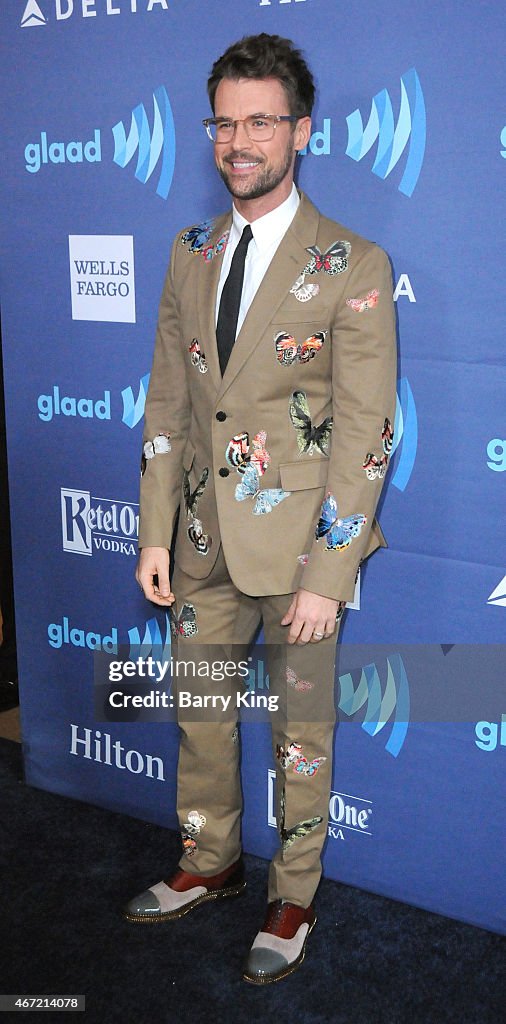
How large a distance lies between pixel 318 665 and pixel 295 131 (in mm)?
993

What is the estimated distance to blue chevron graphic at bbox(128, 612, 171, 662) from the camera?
8.25ft

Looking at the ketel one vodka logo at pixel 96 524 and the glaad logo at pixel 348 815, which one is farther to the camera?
the ketel one vodka logo at pixel 96 524

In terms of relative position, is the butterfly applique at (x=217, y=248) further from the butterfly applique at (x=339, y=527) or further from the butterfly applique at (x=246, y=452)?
the butterfly applique at (x=339, y=527)

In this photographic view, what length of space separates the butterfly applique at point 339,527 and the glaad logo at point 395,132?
0.62 m

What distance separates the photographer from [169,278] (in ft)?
6.70

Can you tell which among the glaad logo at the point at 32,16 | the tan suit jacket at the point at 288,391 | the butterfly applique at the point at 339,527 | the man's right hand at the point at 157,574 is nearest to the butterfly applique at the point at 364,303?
the tan suit jacket at the point at 288,391

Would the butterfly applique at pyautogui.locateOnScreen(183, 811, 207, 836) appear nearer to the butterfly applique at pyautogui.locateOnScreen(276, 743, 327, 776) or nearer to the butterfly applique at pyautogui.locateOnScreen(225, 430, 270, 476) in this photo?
the butterfly applique at pyautogui.locateOnScreen(276, 743, 327, 776)

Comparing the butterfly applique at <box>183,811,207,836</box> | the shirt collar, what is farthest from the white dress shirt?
the butterfly applique at <box>183,811,207,836</box>

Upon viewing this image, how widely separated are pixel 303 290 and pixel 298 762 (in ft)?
3.04

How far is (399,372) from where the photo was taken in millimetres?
2057

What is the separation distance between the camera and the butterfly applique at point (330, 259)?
6.01 feet

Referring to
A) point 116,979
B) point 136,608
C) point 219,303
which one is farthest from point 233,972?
point 219,303

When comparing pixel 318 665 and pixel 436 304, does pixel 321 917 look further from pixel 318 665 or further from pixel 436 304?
pixel 436 304

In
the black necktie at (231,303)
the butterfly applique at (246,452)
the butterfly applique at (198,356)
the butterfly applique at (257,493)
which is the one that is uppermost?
the black necktie at (231,303)
